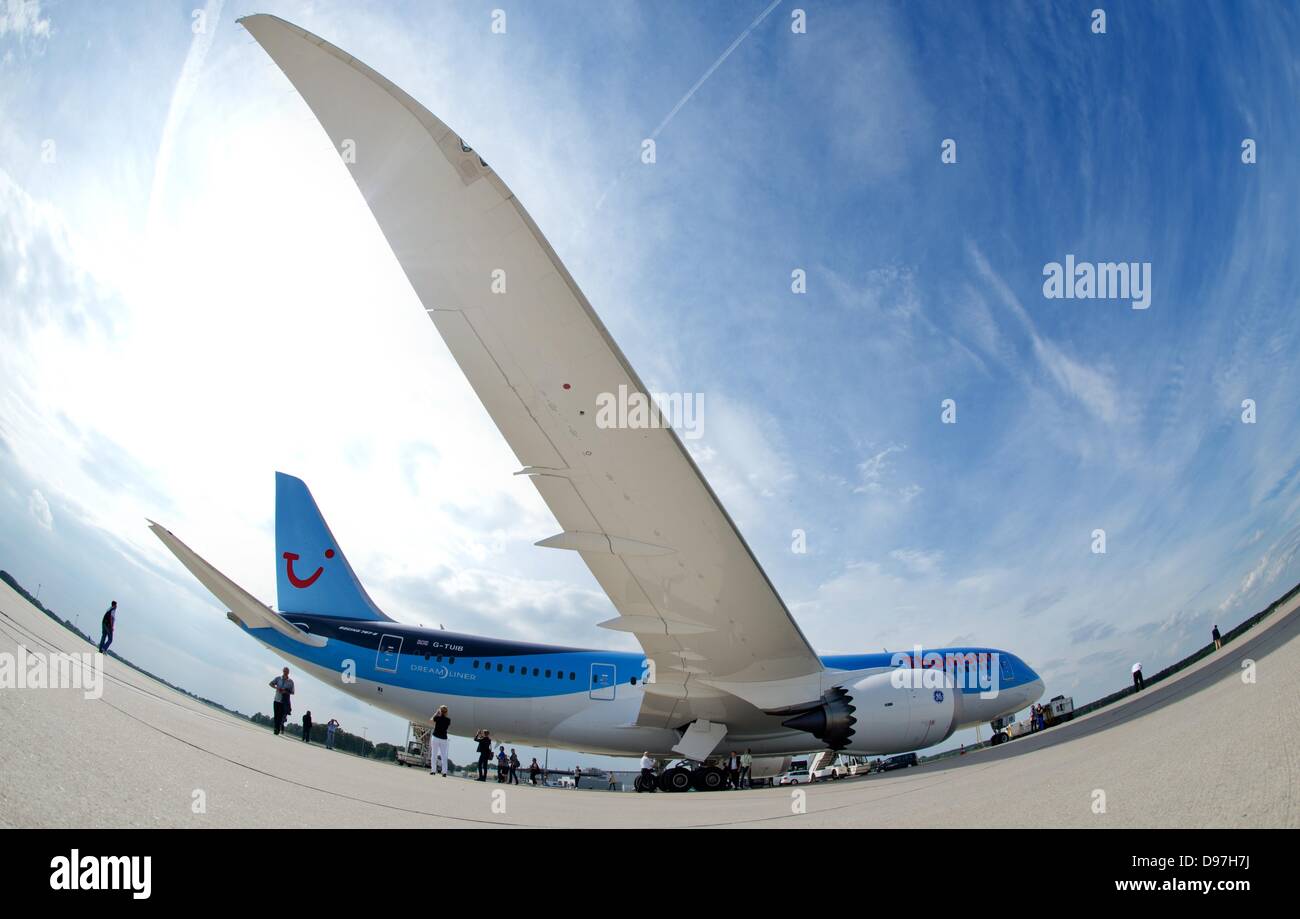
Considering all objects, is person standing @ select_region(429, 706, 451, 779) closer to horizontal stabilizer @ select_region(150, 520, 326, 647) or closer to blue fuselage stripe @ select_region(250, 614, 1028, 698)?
blue fuselage stripe @ select_region(250, 614, 1028, 698)

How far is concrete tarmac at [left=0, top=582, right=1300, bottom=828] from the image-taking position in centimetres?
216

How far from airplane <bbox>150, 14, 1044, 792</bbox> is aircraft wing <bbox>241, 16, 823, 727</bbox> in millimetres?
22

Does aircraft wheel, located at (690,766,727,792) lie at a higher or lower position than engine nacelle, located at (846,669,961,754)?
lower

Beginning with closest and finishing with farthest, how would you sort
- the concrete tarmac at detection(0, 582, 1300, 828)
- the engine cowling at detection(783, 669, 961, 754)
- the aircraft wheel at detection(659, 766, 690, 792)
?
the concrete tarmac at detection(0, 582, 1300, 828) → the engine cowling at detection(783, 669, 961, 754) → the aircraft wheel at detection(659, 766, 690, 792)

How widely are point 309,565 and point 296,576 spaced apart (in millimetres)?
483

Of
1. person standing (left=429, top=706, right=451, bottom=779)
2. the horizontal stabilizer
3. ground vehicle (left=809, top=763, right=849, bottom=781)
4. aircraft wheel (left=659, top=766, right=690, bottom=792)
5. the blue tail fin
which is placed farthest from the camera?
the blue tail fin

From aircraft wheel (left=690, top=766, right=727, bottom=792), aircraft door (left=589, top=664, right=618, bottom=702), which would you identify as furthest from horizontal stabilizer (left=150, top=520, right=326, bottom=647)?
aircraft wheel (left=690, top=766, right=727, bottom=792)

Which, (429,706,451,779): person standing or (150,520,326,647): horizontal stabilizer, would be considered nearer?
(429,706,451,779): person standing

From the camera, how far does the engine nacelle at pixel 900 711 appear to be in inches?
404

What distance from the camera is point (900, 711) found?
33.9 feet
